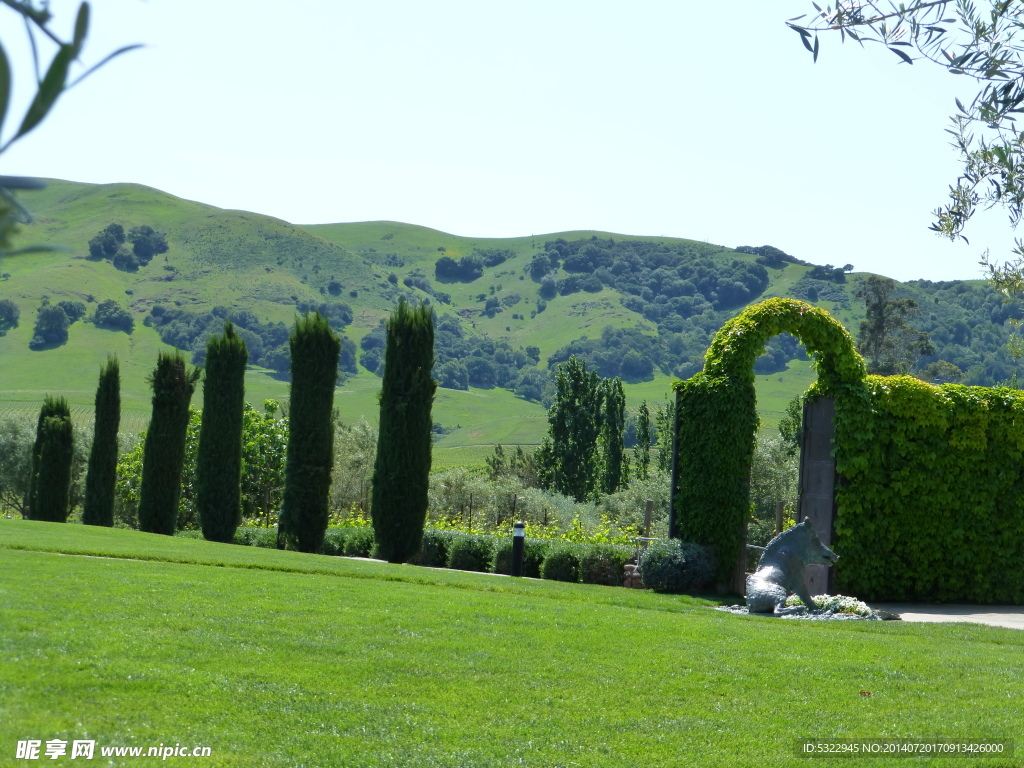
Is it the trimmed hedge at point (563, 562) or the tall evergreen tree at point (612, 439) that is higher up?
the tall evergreen tree at point (612, 439)

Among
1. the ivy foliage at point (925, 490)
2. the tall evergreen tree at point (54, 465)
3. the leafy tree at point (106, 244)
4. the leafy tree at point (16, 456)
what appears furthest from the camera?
the leafy tree at point (106, 244)

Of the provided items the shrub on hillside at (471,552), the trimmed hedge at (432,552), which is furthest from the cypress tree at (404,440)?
the shrub on hillside at (471,552)

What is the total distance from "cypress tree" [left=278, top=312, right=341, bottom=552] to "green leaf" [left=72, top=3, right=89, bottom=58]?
19.2 m

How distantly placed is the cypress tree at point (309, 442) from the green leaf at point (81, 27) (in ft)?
62.9

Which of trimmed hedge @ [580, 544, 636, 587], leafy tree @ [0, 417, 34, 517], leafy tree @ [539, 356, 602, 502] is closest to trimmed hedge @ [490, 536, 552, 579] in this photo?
trimmed hedge @ [580, 544, 636, 587]

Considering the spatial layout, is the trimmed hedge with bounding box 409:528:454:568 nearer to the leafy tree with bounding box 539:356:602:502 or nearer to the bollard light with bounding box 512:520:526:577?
the bollard light with bounding box 512:520:526:577

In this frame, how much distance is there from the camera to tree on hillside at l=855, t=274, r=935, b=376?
170 ft

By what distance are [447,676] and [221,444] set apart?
1705 cm

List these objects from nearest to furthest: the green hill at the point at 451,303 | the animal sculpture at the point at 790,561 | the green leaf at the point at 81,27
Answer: the green leaf at the point at 81,27, the animal sculpture at the point at 790,561, the green hill at the point at 451,303

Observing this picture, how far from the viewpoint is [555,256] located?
159 meters

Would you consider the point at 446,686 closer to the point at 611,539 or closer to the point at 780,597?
the point at 780,597

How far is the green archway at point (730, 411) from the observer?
13.6 m

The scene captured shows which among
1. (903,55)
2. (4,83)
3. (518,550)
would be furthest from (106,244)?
(4,83)

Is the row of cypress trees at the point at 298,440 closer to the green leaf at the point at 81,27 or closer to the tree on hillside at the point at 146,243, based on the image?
the green leaf at the point at 81,27
